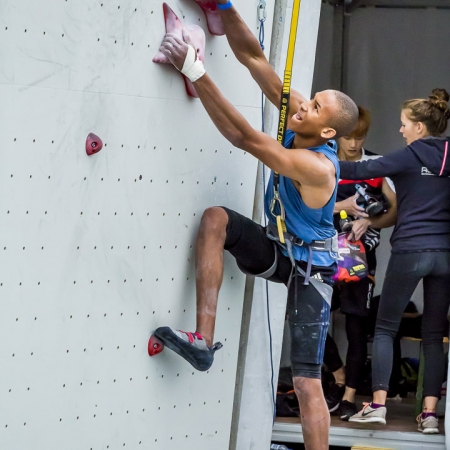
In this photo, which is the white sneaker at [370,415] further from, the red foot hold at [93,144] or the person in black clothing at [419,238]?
the red foot hold at [93,144]

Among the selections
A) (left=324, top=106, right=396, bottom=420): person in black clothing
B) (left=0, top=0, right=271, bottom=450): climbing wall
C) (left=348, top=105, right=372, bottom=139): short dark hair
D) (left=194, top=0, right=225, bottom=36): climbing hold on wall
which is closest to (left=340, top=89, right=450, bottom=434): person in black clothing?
(left=324, top=106, right=396, bottom=420): person in black clothing

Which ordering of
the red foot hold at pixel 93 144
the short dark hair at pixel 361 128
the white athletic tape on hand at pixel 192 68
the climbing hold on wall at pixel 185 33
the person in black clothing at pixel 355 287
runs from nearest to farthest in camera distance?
the red foot hold at pixel 93 144
the white athletic tape on hand at pixel 192 68
the climbing hold on wall at pixel 185 33
the person in black clothing at pixel 355 287
the short dark hair at pixel 361 128

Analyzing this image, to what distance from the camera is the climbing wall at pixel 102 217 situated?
350 cm

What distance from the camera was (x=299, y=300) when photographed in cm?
442

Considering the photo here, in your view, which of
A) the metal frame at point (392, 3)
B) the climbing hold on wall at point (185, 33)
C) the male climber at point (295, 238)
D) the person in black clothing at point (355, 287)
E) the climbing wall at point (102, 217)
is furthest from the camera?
the metal frame at point (392, 3)

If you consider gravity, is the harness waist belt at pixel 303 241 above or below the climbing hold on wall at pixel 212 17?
below

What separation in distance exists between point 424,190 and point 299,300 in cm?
123

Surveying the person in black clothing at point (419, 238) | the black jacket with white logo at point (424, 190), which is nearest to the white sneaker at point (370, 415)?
the person in black clothing at point (419, 238)

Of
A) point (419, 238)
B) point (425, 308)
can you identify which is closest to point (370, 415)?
point (425, 308)

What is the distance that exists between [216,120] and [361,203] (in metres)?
1.88

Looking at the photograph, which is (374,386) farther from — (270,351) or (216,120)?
(216,120)

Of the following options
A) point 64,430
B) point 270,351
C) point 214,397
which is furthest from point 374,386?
point 64,430

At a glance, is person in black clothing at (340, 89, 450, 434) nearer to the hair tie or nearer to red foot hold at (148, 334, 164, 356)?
the hair tie

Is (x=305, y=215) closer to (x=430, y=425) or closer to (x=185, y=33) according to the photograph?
(x=185, y=33)
